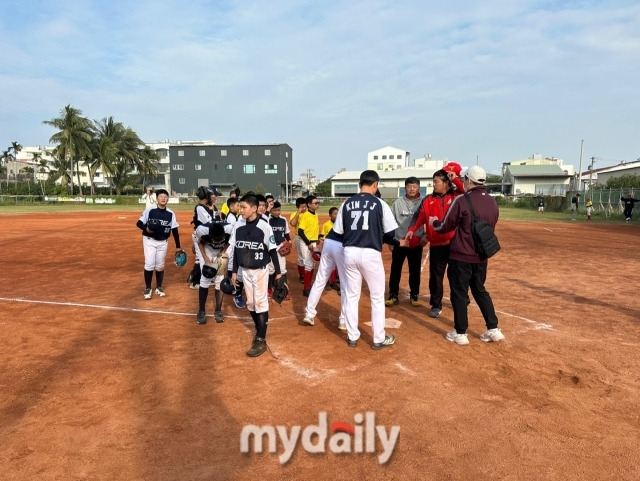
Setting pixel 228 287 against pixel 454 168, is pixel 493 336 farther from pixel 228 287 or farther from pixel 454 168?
pixel 228 287

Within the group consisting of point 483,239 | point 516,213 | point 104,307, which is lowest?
point 104,307

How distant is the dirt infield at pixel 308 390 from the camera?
2889mm

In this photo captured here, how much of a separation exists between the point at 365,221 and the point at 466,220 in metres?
1.38

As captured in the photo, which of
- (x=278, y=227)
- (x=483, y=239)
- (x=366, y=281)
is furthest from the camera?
(x=278, y=227)

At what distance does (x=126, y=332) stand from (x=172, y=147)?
73.9 meters

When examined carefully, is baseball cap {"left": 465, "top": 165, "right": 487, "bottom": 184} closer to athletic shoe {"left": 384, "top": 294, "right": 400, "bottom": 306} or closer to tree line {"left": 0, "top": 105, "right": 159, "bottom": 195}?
athletic shoe {"left": 384, "top": 294, "right": 400, "bottom": 306}

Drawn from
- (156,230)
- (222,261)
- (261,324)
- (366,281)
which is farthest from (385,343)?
(156,230)

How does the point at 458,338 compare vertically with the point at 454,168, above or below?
below

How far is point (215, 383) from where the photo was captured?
13.3ft

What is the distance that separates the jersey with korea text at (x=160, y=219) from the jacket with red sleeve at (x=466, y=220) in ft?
15.5

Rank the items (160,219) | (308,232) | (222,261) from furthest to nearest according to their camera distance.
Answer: (308,232), (160,219), (222,261)

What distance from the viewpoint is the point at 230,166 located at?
7319cm

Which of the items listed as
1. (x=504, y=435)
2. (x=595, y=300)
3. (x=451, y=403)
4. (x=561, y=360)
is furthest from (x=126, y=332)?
(x=595, y=300)

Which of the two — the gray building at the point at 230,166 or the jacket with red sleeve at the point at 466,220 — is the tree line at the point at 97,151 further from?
the jacket with red sleeve at the point at 466,220
